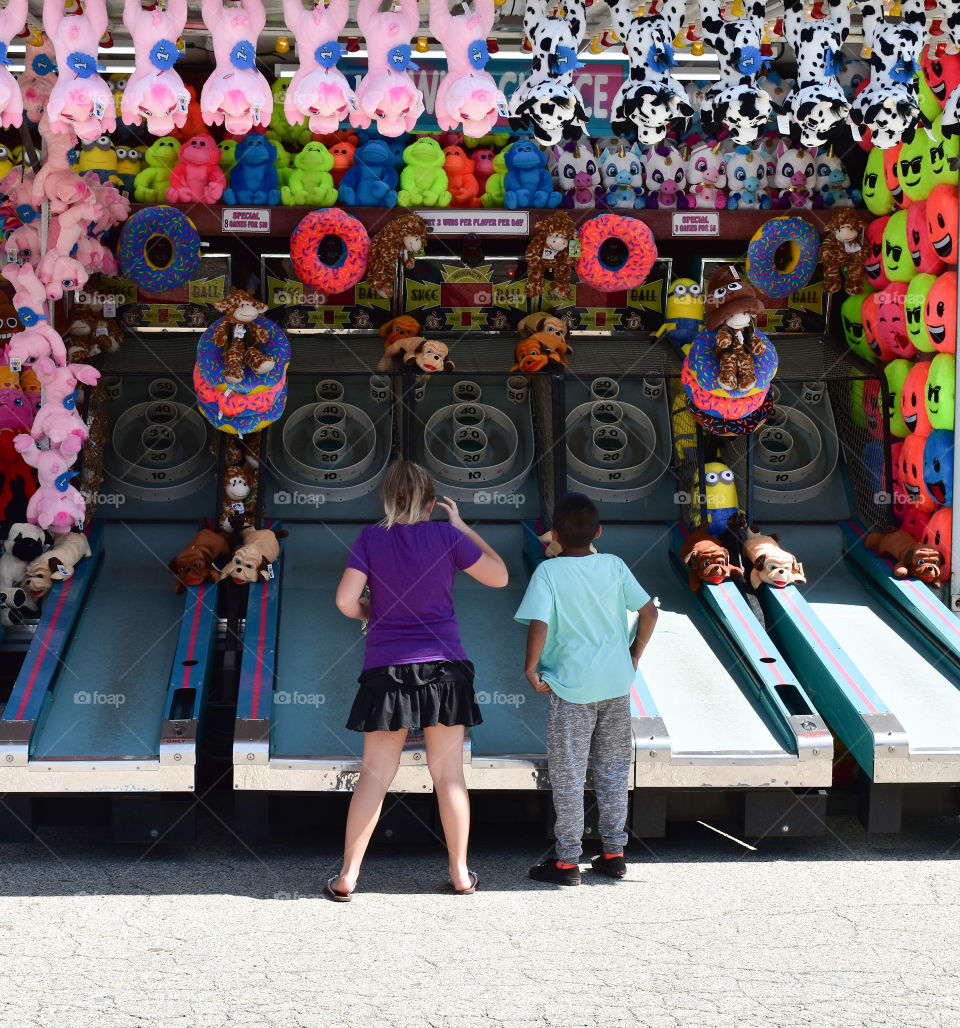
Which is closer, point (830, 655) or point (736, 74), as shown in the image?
point (736, 74)

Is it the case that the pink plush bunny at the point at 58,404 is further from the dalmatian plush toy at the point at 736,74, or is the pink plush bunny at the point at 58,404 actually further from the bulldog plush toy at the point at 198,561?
the dalmatian plush toy at the point at 736,74

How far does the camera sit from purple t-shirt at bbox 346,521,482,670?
4.33 metres

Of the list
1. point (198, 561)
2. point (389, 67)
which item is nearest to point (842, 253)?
point (389, 67)

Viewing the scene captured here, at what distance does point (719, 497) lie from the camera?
616 centimetres

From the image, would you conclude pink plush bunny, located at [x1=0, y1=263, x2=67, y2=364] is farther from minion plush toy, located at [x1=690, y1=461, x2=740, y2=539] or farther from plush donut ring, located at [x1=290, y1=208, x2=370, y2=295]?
minion plush toy, located at [x1=690, y1=461, x2=740, y2=539]

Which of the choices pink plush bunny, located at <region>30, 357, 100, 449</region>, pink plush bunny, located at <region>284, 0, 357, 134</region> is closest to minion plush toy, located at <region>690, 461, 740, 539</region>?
pink plush bunny, located at <region>284, 0, 357, 134</region>

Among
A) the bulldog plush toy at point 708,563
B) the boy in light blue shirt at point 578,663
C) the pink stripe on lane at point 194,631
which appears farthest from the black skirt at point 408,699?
the bulldog plush toy at point 708,563

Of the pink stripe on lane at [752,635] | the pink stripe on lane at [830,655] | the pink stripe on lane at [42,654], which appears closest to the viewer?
the pink stripe on lane at [42,654]

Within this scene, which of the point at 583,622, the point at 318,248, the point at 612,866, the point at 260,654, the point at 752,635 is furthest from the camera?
the point at 318,248

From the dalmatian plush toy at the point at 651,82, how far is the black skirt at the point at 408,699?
85.9 inches

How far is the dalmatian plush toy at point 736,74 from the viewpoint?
4.88 m

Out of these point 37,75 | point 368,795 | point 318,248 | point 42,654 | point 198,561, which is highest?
point 37,75

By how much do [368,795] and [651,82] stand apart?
278 centimetres

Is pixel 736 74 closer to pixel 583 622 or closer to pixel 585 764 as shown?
pixel 583 622
